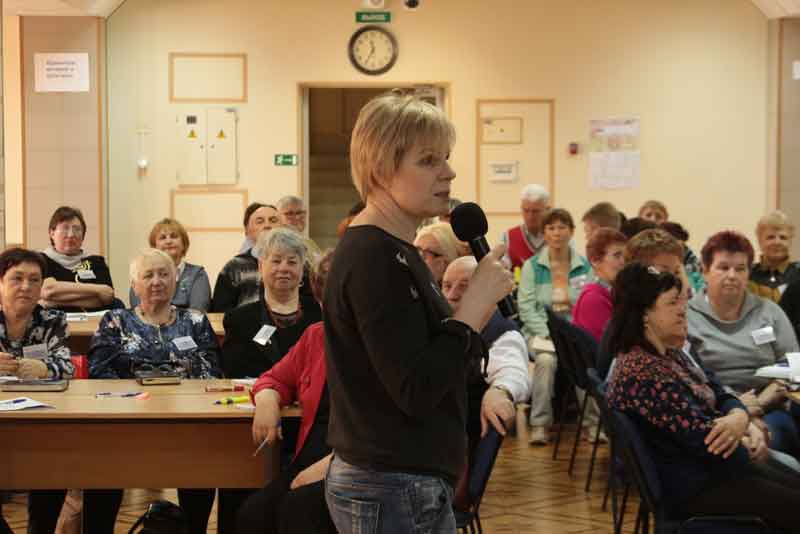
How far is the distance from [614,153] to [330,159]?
3.75m

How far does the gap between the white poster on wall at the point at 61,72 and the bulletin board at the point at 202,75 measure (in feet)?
2.76

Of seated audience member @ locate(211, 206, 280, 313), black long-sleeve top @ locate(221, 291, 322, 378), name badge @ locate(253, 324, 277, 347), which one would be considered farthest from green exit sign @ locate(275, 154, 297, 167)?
name badge @ locate(253, 324, 277, 347)

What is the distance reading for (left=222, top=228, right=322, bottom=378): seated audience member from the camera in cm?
450

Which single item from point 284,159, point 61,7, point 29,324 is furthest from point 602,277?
point 61,7

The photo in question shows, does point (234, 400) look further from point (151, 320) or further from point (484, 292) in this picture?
point (484, 292)

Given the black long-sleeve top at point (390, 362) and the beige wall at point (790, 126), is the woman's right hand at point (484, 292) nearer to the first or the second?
the black long-sleeve top at point (390, 362)

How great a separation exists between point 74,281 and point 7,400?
3.13 meters

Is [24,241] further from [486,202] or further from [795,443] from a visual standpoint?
[795,443]

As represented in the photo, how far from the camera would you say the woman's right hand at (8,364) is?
4.24m

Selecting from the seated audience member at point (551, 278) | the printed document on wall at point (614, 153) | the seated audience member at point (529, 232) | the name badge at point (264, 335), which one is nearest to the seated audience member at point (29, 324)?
the name badge at point (264, 335)

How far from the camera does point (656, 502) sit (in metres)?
3.45

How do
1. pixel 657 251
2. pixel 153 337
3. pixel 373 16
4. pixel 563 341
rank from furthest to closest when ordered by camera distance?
pixel 373 16 < pixel 563 341 < pixel 657 251 < pixel 153 337

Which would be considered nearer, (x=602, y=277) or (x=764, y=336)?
(x=764, y=336)

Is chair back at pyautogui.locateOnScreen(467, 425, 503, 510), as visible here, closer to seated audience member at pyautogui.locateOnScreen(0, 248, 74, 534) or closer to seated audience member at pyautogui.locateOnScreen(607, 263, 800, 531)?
seated audience member at pyautogui.locateOnScreen(607, 263, 800, 531)
